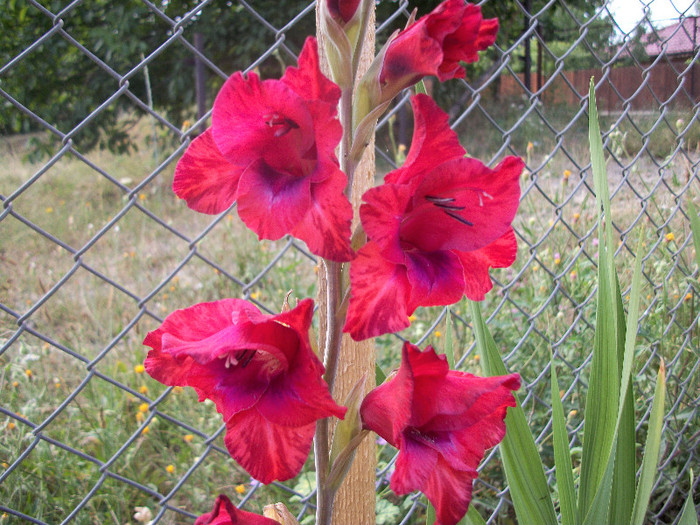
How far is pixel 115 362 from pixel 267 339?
173cm

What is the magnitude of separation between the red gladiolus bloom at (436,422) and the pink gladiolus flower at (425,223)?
6 cm

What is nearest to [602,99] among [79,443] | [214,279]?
[214,279]

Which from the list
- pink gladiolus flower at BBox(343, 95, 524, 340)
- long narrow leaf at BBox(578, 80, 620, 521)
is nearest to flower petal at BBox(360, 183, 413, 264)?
pink gladiolus flower at BBox(343, 95, 524, 340)

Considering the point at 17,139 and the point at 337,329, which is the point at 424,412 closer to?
the point at 337,329

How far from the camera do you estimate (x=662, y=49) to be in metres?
1.72

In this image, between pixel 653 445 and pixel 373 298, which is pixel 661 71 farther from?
pixel 373 298

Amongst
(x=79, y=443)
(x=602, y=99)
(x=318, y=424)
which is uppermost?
(x=602, y=99)

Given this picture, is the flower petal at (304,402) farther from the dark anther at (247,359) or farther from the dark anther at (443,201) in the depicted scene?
the dark anther at (443,201)

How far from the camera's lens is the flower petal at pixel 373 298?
439 mm

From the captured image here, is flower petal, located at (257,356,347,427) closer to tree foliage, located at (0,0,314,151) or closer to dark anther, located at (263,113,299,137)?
dark anther, located at (263,113,299,137)

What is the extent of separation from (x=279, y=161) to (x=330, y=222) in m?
0.09

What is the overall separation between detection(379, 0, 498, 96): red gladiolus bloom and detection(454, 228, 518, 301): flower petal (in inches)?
6.2

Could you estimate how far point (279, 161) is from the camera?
19.0 inches

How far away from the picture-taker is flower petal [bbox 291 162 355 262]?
43 cm
